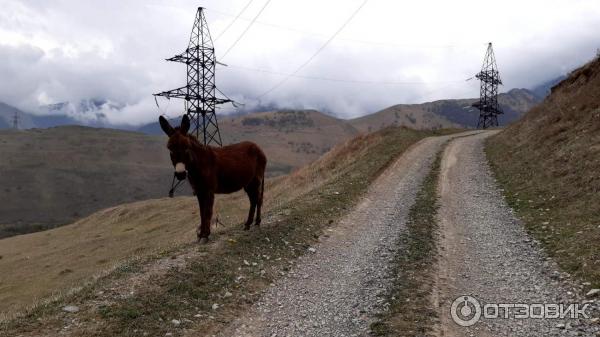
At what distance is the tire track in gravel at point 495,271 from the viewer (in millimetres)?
7086

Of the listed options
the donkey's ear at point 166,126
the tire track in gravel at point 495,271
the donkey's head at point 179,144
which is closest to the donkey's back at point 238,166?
the donkey's head at point 179,144

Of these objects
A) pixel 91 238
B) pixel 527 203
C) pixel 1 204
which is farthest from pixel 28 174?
pixel 527 203

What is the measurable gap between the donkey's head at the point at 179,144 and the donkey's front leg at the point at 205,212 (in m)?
1.42

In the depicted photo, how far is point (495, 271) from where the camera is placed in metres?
9.94

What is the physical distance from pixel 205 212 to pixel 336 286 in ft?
13.9

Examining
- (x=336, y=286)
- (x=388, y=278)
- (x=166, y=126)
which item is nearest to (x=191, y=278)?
(x=336, y=286)

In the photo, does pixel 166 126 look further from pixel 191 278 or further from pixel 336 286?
pixel 336 286

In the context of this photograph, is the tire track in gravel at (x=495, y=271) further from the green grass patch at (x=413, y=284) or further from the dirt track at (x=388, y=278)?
the green grass patch at (x=413, y=284)

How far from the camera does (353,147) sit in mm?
45719

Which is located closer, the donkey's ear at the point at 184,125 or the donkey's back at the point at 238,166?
the donkey's ear at the point at 184,125

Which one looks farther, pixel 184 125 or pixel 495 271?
pixel 184 125

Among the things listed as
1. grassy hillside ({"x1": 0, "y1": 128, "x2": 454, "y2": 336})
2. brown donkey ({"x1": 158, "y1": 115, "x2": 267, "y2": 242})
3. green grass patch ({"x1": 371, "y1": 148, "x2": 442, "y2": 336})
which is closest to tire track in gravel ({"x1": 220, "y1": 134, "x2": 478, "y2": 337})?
green grass patch ({"x1": 371, "y1": 148, "x2": 442, "y2": 336})

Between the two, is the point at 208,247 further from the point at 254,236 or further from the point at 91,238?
the point at 91,238

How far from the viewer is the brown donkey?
10281mm
